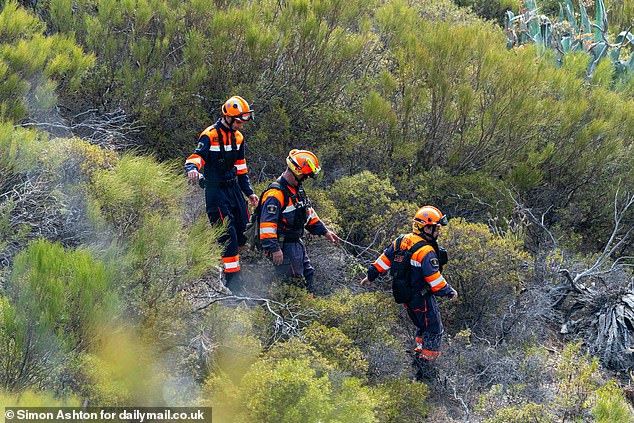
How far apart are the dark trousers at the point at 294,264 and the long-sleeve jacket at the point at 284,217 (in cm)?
9

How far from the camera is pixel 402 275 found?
6.31m

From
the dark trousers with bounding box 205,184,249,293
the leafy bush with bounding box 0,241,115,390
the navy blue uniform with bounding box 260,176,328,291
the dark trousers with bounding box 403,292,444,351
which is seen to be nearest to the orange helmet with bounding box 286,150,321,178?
the navy blue uniform with bounding box 260,176,328,291

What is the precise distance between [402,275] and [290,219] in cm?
114

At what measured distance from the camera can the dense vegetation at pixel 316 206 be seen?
450 cm

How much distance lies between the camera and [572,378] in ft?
20.5

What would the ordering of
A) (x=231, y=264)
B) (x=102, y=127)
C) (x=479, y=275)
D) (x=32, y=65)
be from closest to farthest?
(x=231, y=264) → (x=479, y=275) → (x=32, y=65) → (x=102, y=127)

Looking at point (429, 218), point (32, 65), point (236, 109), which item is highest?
point (236, 109)

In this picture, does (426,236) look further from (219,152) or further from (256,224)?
(219,152)

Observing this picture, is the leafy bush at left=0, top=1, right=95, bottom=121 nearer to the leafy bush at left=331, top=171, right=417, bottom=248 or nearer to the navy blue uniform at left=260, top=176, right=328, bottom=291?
the navy blue uniform at left=260, top=176, right=328, bottom=291

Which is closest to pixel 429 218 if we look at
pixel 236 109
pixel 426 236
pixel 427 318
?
pixel 426 236

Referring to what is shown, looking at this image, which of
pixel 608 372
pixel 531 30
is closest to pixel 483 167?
pixel 608 372

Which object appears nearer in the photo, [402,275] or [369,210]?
[402,275]

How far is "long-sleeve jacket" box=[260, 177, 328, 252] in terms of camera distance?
20.3 feet

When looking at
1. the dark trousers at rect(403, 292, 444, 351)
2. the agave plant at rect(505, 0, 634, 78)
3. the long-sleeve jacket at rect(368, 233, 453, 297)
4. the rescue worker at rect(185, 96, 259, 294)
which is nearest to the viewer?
the long-sleeve jacket at rect(368, 233, 453, 297)
